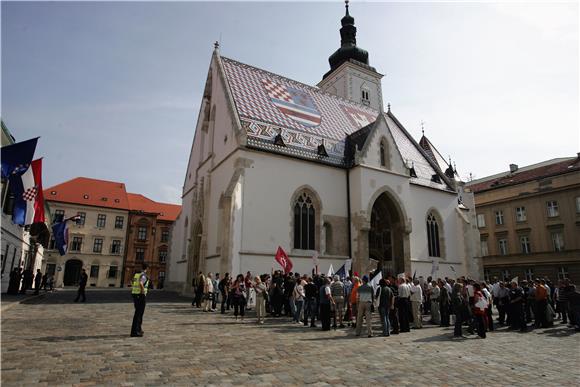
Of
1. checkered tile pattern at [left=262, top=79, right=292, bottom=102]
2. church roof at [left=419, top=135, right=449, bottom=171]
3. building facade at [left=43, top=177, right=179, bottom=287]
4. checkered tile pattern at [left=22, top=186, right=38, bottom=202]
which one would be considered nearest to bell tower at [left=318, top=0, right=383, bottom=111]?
church roof at [left=419, top=135, right=449, bottom=171]

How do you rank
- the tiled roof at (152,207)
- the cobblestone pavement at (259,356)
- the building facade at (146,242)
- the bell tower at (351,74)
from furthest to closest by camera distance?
1. the tiled roof at (152,207)
2. the building facade at (146,242)
3. the bell tower at (351,74)
4. the cobblestone pavement at (259,356)

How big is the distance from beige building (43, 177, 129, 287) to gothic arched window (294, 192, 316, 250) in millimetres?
36370

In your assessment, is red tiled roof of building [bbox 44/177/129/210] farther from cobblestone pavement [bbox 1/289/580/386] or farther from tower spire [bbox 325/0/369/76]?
cobblestone pavement [bbox 1/289/580/386]

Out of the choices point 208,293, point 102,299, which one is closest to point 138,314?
point 208,293

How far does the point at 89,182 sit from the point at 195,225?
1366 inches

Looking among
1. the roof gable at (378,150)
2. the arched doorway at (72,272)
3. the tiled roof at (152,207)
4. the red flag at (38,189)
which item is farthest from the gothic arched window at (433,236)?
the arched doorway at (72,272)

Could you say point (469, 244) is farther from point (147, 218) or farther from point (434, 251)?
point (147, 218)

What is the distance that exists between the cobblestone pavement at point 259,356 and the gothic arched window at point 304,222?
9.55m

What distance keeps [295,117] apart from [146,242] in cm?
3603

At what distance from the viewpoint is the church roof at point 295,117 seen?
2133cm

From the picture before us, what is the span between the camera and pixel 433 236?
88.6 feet

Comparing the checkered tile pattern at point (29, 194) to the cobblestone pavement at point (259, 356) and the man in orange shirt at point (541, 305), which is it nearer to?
the cobblestone pavement at point (259, 356)

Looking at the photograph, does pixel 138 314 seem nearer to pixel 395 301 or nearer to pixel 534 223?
pixel 395 301

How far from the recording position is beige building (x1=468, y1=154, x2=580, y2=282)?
3384cm
